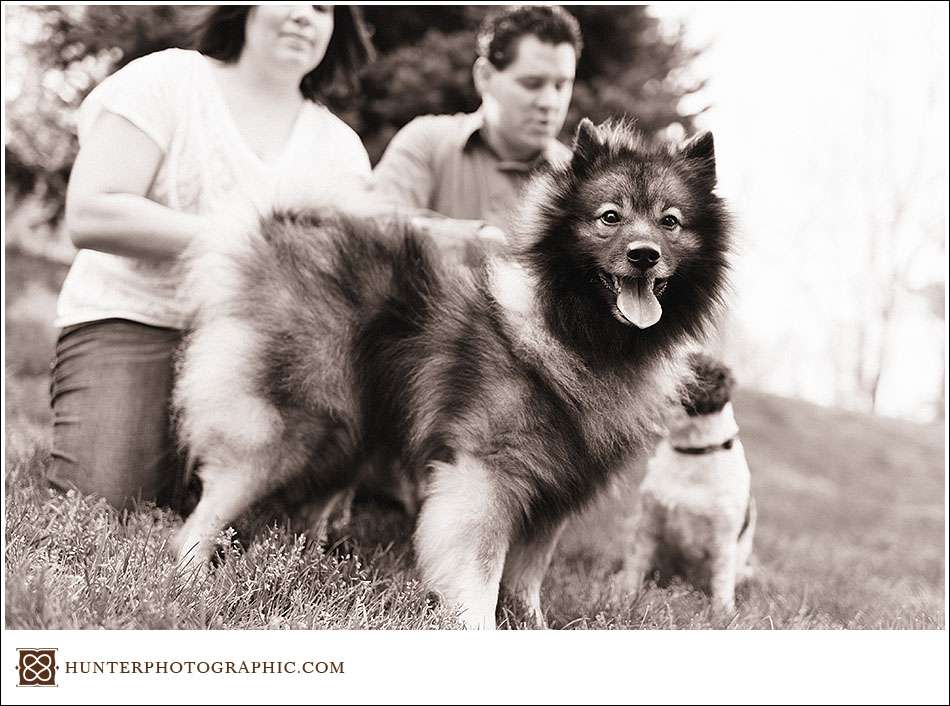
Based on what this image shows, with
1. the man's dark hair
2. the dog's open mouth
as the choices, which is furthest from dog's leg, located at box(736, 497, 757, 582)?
the man's dark hair

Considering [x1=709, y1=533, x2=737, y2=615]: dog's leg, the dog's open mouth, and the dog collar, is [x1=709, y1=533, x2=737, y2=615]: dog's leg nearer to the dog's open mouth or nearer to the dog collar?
the dog collar

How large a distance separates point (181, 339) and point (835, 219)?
404 centimetres

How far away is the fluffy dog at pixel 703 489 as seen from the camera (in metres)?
2.85

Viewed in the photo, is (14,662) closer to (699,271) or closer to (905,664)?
(699,271)

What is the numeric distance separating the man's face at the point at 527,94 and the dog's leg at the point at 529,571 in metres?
1.86

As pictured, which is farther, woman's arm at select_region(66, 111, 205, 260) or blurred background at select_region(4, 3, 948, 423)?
blurred background at select_region(4, 3, 948, 423)

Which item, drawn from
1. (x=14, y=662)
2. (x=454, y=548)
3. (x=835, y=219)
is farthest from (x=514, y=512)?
(x=835, y=219)

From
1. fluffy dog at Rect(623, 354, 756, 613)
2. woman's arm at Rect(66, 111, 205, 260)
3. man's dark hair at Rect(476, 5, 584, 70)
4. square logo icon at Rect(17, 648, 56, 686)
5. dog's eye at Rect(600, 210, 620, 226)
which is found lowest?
square logo icon at Rect(17, 648, 56, 686)

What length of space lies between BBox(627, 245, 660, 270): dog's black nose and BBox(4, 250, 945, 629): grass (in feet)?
2.90

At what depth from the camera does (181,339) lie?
9.96ft

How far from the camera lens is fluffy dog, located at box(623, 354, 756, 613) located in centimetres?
285

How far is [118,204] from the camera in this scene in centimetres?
267

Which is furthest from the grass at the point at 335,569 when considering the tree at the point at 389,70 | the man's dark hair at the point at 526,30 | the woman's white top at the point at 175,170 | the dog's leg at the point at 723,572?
the man's dark hair at the point at 526,30

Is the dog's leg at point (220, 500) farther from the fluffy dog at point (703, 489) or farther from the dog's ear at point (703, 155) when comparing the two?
the dog's ear at point (703, 155)
